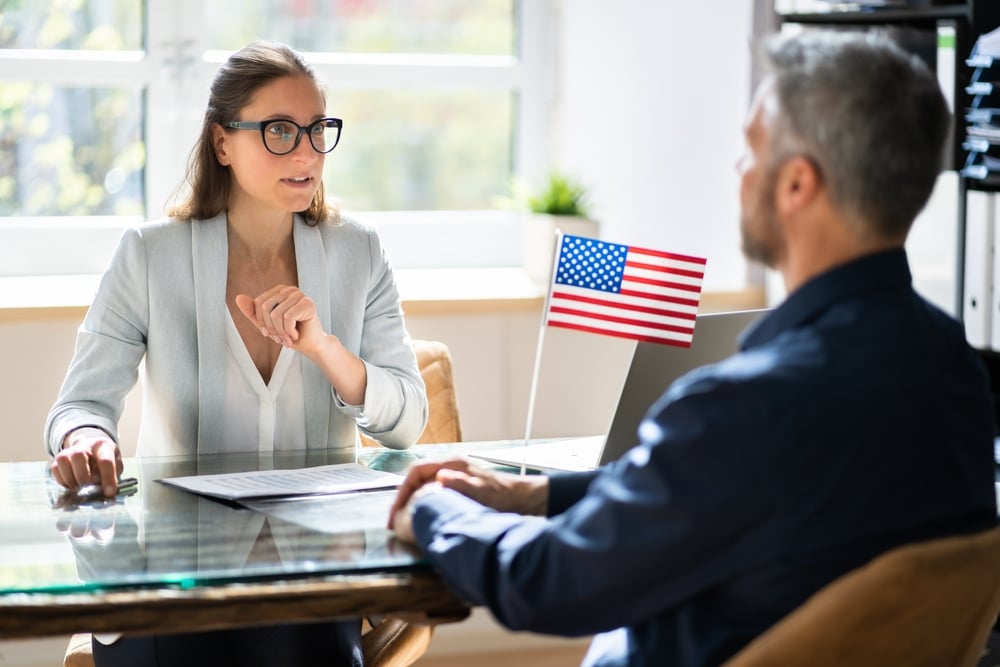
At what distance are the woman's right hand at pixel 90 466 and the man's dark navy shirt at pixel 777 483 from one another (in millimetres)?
697

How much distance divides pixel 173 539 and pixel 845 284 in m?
0.83

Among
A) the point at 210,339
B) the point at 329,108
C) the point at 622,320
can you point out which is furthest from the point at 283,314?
the point at 329,108

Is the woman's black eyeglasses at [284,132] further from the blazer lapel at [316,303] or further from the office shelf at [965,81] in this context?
the office shelf at [965,81]

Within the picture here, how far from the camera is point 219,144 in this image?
229 centimetres

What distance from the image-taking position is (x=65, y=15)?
3.52 m

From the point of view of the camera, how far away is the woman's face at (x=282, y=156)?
7.22ft

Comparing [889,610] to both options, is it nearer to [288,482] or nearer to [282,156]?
[288,482]

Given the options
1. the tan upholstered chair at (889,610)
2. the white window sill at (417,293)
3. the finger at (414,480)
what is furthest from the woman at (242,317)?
the tan upholstered chair at (889,610)

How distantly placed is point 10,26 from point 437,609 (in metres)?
2.63

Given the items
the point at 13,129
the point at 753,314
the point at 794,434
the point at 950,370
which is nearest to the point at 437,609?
the point at 794,434

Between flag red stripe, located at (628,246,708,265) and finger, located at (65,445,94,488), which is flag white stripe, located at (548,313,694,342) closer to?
flag red stripe, located at (628,246,708,265)

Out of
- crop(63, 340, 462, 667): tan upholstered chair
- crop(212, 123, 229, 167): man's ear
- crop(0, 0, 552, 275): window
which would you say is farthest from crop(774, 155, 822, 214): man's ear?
crop(0, 0, 552, 275): window

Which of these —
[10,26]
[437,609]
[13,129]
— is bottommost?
[437,609]

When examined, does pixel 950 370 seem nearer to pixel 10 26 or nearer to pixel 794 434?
pixel 794 434
